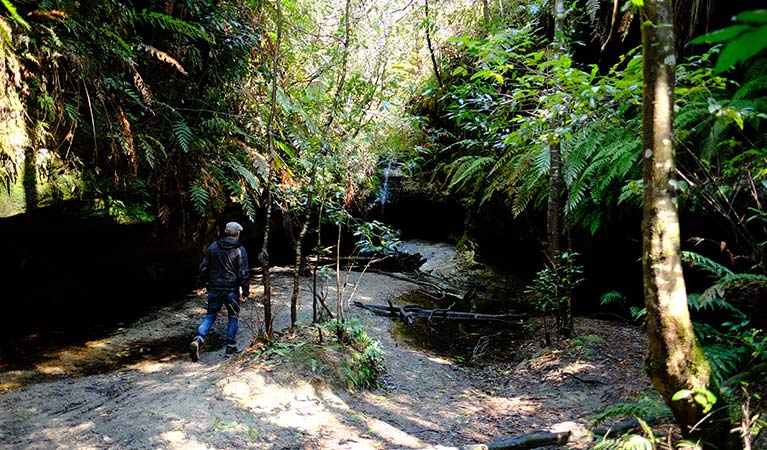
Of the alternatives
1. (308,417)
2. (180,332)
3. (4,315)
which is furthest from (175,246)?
(308,417)

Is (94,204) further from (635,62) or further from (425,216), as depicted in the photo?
(425,216)

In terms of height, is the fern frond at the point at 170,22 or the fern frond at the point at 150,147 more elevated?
the fern frond at the point at 170,22

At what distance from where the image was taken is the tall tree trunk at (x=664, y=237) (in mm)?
2371

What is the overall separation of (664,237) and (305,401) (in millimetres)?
3344

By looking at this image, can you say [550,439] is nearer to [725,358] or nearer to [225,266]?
[725,358]

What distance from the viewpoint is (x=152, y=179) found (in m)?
6.38

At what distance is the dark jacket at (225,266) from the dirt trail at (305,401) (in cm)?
100

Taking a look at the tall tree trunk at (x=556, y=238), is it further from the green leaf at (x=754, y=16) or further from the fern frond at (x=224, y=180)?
the green leaf at (x=754, y=16)

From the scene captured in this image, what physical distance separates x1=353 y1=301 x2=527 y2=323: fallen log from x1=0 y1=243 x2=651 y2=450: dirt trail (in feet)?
6.19

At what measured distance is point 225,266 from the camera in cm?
610

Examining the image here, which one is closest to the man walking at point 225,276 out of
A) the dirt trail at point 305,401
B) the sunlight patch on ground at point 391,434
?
the dirt trail at point 305,401

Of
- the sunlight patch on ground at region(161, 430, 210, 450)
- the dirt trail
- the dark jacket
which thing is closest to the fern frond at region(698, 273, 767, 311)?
the dirt trail

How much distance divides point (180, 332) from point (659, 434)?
6648mm

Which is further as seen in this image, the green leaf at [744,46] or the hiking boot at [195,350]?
the hiking boot at [195,350]
